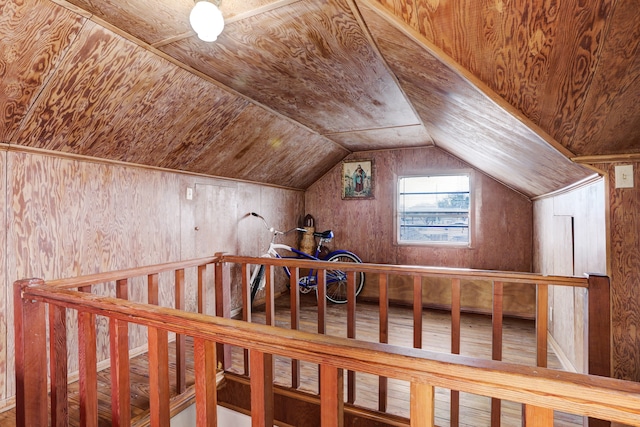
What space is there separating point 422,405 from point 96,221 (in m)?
2.81

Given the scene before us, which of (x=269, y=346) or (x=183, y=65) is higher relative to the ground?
(x=183, y=65)

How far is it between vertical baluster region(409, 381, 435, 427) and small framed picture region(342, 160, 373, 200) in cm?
447

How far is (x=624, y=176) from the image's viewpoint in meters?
1.92

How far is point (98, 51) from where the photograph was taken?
2.02 meters

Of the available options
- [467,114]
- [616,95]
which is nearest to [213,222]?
[467,114]

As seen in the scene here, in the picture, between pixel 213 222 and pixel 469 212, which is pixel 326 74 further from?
pixel 469 212

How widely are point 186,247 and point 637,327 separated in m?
3.54

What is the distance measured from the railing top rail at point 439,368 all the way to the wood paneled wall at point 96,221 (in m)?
1.79

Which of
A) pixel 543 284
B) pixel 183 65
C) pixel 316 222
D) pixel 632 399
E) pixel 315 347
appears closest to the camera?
pixel 632 399

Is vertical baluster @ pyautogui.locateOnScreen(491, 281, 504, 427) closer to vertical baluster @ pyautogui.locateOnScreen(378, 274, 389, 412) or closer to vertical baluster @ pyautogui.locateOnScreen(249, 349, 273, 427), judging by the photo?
vertical baluster @ pyautogui.locateOnScreen(378, 274, 389, 412)

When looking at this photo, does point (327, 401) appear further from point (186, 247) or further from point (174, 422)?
point (186, 247)

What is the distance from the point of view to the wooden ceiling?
1346mm

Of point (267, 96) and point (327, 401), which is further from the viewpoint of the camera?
point (267, 96)

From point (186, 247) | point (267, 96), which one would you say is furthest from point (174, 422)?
point (267, 96)
